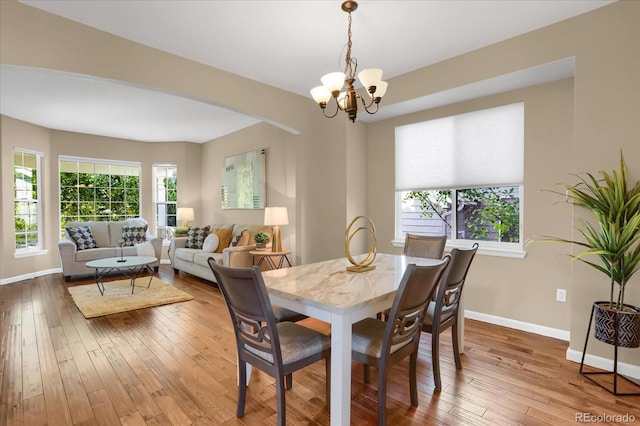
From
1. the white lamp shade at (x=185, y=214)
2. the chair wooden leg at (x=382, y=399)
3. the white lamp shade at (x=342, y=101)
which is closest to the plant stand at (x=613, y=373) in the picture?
the chair wooden leg at (x=382, y=399)

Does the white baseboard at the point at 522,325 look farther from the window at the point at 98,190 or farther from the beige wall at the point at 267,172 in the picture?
the window at the point at 98,190

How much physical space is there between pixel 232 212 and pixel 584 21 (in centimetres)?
568

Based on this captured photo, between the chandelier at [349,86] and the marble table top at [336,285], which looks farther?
the chandelier at [349,86]

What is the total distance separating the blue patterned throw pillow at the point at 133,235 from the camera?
611 cm

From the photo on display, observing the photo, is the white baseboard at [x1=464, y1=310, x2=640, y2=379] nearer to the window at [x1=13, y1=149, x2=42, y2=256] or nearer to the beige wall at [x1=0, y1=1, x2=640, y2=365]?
the beige wall at [x1=0, y1=1, x2=640, y2=365]

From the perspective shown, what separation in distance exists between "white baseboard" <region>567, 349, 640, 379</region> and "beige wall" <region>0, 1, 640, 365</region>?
0.06 m

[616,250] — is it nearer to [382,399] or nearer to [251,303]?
[382,399]

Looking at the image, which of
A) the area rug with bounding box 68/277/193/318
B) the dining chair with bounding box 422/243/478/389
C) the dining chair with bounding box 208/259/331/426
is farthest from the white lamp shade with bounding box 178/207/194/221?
the dining chair with bounding box 422/243/478/389

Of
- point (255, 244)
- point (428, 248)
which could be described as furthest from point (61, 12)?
point (428, 248)

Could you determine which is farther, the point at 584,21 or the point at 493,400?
the point at 584,21

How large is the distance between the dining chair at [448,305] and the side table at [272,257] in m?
2.46

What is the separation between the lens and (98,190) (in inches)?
263

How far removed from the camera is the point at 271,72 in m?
3.54

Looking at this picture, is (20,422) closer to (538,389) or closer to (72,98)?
(538,389)
